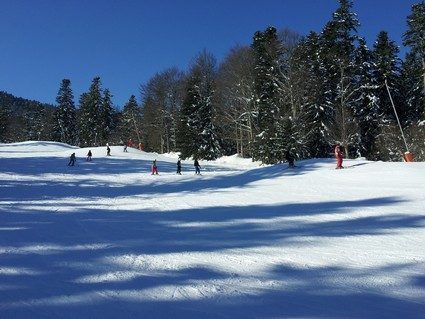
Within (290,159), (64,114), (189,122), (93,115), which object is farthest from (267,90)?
(64,114)

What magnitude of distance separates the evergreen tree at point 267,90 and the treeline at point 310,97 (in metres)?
0.11

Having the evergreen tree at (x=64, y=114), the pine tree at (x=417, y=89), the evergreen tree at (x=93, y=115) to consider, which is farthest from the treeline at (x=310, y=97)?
the evergreen tree at (x=64, y=114)

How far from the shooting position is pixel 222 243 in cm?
1012

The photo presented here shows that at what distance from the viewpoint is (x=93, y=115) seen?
80.5 m

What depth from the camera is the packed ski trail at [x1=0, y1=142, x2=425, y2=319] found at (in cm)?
623

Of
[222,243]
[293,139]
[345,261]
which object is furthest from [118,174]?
[345,261]

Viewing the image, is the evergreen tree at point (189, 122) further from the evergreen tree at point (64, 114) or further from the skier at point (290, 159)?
the evergreen tree at point (64, 114)

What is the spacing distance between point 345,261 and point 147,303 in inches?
173

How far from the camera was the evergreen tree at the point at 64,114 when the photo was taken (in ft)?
277

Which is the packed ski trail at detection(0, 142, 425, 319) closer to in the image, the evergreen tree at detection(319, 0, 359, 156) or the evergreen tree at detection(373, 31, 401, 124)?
the evergreen tree at detection(319, 0, 359, 156)

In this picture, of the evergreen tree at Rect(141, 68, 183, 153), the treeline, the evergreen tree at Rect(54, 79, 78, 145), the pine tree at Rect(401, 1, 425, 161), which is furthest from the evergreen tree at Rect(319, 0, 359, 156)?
the evergreen tree at Rect(54, 79, 78, 145)

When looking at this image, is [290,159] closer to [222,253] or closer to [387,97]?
[222,253]

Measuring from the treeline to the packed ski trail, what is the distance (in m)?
14.7

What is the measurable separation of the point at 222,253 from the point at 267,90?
3701cm
